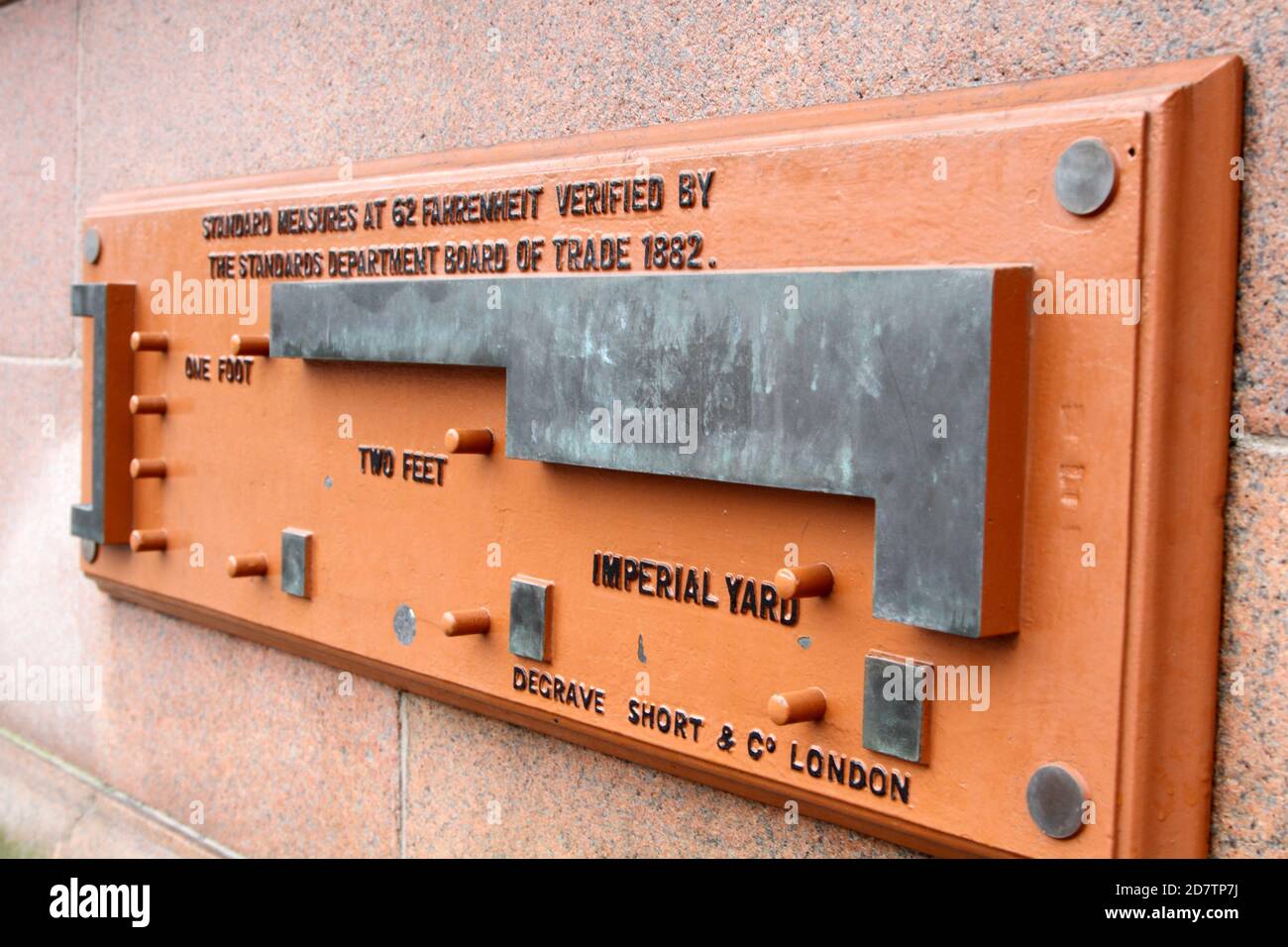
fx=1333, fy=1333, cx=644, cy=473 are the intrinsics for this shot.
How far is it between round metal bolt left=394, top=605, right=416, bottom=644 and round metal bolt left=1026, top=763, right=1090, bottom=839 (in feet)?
4.77

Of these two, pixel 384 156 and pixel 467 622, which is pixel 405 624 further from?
pixel 384 156

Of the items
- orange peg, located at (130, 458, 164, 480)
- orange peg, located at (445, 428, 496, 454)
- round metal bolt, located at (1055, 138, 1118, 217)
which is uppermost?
round metal bolt, located at (1055, 138, 1118, 217)

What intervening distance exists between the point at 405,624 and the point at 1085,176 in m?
1.72

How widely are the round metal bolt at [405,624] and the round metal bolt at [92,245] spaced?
5.58ft

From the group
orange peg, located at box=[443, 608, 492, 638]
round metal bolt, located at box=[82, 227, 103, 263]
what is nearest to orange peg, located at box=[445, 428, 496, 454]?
orange peg, located at box=[443, 608, 492, 638]

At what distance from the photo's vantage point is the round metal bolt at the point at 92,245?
385cm

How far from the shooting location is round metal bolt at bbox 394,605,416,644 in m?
2.85

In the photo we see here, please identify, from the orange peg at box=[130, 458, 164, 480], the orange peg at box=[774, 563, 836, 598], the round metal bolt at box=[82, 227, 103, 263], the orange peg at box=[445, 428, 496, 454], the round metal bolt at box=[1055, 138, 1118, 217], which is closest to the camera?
the round metal bolt at box=[1055, 138, 1118, 217]

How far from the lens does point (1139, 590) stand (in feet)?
5.64

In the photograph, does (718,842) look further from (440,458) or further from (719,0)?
(719,0)

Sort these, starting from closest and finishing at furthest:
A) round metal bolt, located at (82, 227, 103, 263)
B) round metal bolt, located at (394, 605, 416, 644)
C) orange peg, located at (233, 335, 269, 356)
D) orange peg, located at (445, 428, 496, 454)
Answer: orange peg, located at (445, 428, 496, 454)
round metal bolt, located at (394, 605, 416, 644)
orange peg, located at (233, 335, 269, 356)
round metal bolt, located at (82, 227, 103, 263)

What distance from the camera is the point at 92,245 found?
387 centimetres

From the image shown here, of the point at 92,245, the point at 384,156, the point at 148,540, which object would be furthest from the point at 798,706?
the point at 92,245

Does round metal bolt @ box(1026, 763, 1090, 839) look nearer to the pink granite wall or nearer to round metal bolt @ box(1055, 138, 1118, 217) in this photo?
the pink granite wall
